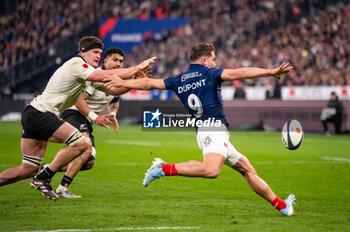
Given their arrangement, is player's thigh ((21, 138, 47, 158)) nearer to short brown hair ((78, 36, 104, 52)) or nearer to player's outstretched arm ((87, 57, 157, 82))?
player's outstretched arm ((87, 57, 157, 82))

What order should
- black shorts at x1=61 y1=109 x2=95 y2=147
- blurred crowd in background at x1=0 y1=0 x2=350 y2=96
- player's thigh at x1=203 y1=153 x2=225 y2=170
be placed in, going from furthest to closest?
blurred crowd in background at x1=0 y1=0 x2=350 y2=96, black shorts at x1=61 y1=109 x2=95 y2=147, player's thigh at x1=203 y1=153 x2=225 y2=170

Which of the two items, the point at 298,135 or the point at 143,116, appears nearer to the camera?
the point at 298,135

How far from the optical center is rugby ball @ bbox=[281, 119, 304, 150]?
874cm

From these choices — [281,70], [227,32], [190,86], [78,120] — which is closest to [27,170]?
[78,120]

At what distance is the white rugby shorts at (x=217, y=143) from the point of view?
7.41 m

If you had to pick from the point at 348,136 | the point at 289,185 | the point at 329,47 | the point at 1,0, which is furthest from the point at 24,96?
the point at 289,185

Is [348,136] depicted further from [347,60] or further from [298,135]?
[298,135]

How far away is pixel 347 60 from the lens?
96.8ft

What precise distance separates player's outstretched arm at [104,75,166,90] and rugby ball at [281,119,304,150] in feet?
7.18

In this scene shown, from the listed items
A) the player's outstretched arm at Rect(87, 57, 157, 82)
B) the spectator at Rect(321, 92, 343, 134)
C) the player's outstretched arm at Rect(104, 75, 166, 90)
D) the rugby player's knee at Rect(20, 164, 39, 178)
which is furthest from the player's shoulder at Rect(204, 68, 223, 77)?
the spectator at Rect(321, 92, 343, 134)

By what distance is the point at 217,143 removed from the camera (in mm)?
7430

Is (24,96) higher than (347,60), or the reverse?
(347,60)

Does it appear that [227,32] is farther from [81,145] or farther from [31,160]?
[31,160]

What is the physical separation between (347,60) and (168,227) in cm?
2445
